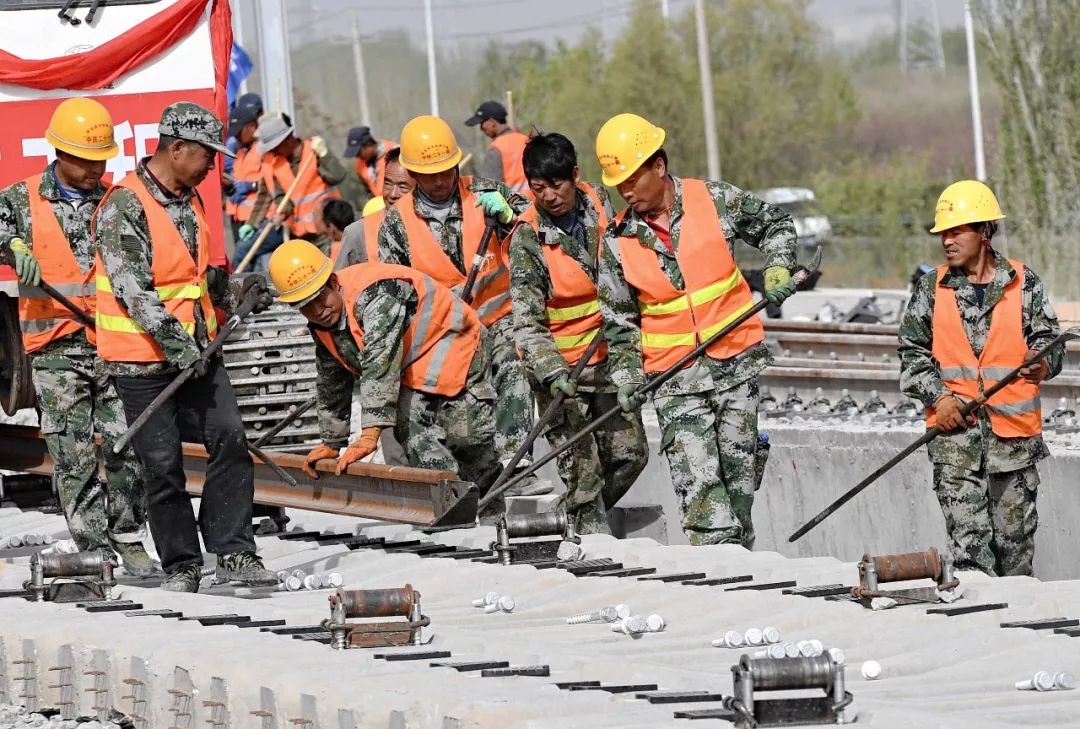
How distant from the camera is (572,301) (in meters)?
11.4

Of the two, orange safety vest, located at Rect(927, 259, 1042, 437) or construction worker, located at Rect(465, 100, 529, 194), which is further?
construction worker, located at Rect(465, 100, 529, 194)

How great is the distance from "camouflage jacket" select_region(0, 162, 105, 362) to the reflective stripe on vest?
1257 mm

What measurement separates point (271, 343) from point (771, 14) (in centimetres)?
5094

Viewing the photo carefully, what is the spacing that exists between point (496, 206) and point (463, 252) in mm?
319

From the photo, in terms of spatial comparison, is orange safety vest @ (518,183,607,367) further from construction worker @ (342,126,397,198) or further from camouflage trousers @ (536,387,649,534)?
construction worker @ (342,126,397,198)

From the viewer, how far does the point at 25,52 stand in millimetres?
13406

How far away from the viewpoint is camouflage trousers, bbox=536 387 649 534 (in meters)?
11.6

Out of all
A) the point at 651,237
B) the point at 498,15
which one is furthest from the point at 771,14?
the point at 651,237

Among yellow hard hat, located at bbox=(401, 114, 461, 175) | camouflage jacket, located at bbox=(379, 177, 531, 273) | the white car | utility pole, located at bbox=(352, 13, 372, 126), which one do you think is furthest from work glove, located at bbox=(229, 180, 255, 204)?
utility pole, located at bbox=(352, 13, 372, 126)

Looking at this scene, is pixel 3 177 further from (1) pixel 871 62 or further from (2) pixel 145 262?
(1) pixel 871 62

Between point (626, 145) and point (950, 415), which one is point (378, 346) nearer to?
point (626, 145)

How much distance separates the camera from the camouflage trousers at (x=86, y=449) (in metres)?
10.9

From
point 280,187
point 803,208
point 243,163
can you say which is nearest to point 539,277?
point 280,187

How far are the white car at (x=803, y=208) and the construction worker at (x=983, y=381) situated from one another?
1368 inches
